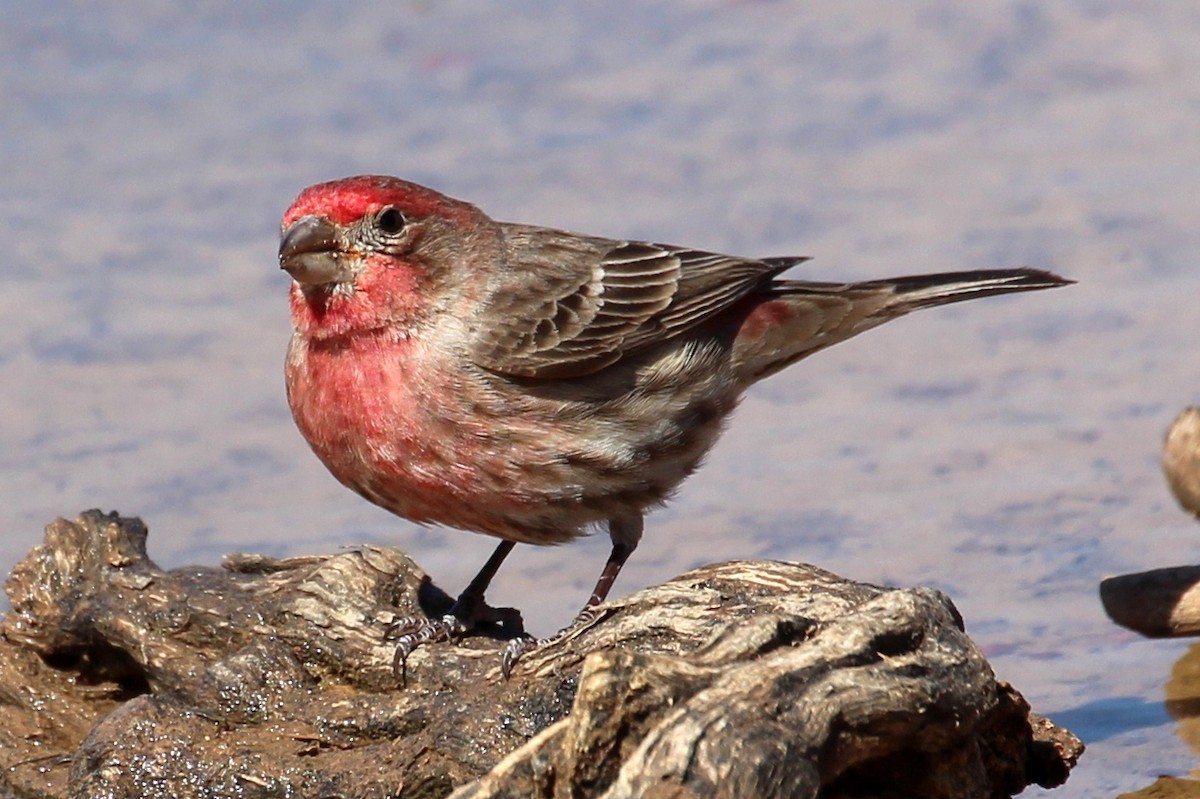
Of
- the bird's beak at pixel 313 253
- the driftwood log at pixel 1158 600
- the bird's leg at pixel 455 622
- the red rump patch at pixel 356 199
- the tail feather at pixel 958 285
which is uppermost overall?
the red rump patch at pixel 356 199

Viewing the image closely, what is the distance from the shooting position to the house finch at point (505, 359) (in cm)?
689

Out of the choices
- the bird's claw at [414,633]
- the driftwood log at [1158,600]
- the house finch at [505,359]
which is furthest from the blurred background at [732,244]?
the bird's claw at [414,633]

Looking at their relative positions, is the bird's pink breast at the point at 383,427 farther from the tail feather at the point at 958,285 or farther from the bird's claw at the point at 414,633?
the tail feather at the point at 958,285

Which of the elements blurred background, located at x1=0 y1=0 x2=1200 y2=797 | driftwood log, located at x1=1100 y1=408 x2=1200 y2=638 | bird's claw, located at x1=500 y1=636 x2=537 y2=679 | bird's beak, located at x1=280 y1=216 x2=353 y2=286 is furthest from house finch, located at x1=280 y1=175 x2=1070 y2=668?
driftwood log, located at x1=1100 y1=408 x2=1200 y2=638

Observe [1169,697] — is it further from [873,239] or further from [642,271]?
[873,239]

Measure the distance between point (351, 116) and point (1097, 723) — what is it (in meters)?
5.95

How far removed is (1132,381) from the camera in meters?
9.20

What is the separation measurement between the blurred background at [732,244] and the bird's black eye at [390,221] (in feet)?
5.27

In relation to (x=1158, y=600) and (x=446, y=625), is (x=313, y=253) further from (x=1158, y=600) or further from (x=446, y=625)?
(x=1158, y=600)

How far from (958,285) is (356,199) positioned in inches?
95.8

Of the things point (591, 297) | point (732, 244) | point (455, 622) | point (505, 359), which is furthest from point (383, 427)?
point (732, 244)

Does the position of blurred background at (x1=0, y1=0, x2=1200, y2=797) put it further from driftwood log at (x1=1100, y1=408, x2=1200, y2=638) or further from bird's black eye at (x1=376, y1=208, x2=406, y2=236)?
bird's black eye at (x1=376, y1=208, x2=406, y2=236)

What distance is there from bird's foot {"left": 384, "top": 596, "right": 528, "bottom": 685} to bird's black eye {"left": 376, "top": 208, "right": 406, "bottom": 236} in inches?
49.5

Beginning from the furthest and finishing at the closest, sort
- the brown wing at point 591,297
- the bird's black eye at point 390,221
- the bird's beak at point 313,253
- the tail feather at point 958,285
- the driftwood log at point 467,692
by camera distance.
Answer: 1. the tail feather at point 958,285
2. the brown wing at point 591,297
3. the bird's black eye at point 390,221
4. the bird's beak at point 313,253
5. the driftwood log at point 467,692
